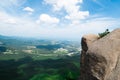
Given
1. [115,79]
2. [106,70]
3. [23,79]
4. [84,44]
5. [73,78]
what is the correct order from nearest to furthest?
[115,79] → [106,70] → [84,44] → [73,78] → [23,79]

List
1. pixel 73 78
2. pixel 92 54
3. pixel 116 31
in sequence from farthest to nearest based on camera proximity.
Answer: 1. pixel 73 78
2. pixel 116 31
3. pixel 92 54

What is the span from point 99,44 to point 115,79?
18.2 ft

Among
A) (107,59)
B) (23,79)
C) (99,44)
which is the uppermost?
(99,44)

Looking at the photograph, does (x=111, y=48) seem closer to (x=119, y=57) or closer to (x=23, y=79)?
(x=119, y=57)

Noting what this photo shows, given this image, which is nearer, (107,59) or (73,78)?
(107,59)

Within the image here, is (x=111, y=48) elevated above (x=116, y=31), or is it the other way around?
(x=116, y=31)

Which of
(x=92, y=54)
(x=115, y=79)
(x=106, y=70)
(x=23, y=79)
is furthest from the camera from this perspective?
(x=23, y=79)

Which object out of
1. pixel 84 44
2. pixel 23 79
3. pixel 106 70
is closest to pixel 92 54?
pixel 106 70

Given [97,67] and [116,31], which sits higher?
[116,31]

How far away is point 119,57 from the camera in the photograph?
2347 centimetres

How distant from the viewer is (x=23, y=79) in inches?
5433

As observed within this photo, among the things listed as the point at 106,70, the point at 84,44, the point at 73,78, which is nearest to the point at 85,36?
the point at 84,44

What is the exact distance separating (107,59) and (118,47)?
7.71 feet

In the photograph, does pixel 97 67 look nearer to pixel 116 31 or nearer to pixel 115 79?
pixel 115 79
